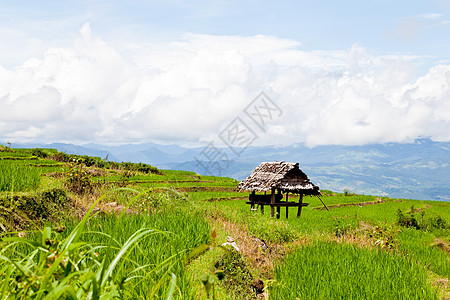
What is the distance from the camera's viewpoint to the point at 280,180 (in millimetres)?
17625

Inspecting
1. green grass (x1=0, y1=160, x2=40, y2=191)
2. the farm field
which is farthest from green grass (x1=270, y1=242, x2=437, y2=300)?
green grass (x1=0, y1=160, x2=40, y2=191)

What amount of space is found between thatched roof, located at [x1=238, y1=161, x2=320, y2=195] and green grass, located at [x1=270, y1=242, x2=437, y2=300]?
8.69 meters

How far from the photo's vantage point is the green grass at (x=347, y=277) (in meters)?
5.97

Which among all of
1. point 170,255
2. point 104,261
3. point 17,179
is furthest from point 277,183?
point 104,261

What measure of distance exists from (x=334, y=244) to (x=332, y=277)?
9.97 feet

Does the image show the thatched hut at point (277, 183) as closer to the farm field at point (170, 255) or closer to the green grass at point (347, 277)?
the farm field at point (170, 255)

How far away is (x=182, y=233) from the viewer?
22.1 feet

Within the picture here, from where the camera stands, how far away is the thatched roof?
57.7 ft

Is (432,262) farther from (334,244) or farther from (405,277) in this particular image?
(405,277)

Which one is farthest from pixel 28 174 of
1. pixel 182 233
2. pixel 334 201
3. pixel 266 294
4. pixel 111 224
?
pixel 334 201

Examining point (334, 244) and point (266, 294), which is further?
point (334, 244)

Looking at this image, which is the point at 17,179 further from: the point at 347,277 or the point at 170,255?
the point at 347,277

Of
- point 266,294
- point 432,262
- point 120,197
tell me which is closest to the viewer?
point 266,294

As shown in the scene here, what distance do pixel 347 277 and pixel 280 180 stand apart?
36.1 feet
